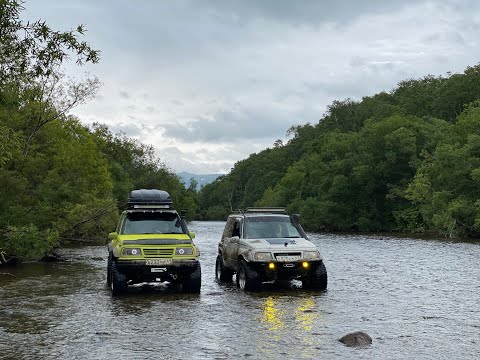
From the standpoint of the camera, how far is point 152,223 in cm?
1773

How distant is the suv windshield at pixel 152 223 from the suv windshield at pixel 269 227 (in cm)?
207

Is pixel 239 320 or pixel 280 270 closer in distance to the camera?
pixel 239 320

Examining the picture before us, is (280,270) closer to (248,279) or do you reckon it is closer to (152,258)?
(248,279)

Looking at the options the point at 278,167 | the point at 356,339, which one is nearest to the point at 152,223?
the point at 356,339

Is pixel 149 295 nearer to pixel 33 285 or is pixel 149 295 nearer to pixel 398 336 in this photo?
pixel 33 285

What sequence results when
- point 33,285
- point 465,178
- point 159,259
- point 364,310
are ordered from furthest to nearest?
point 465,178 → point 33,285 → point 159,259 → point 364,310

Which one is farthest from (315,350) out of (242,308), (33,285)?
(33,285)

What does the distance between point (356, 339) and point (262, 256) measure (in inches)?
255

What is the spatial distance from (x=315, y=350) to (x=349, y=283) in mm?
10987

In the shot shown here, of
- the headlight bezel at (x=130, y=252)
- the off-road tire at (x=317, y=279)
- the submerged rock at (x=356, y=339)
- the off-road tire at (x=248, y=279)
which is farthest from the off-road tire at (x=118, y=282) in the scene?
the submerged rock at (x=356, y=339)

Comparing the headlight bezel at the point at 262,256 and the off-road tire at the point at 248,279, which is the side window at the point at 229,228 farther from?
the headlight bezel at the point at 262,256

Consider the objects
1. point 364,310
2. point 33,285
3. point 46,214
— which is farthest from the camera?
point 46,214

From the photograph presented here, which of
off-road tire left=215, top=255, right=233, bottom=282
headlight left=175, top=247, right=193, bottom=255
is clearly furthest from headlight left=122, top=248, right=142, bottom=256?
off-road tire left=215, top=255, right=233, bottom=282

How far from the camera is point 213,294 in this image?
1700 centimetres
